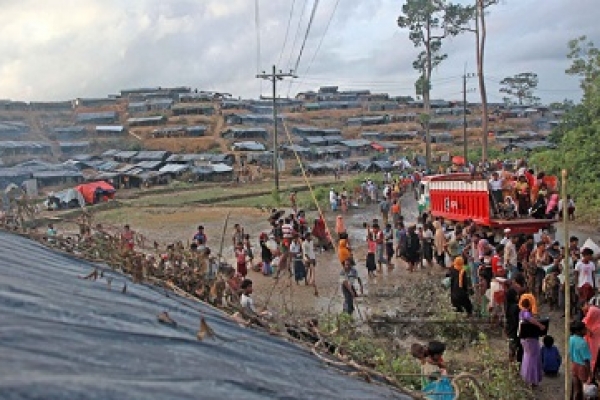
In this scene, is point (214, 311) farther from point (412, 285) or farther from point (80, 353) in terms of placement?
point (412, 285)

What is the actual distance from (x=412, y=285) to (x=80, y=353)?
1119cm

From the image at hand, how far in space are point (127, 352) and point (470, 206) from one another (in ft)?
46.8

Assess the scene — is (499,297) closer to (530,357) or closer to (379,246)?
(530,357)

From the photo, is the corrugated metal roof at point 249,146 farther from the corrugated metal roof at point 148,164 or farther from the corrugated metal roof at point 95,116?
the corrugated metal roof at point 95,116

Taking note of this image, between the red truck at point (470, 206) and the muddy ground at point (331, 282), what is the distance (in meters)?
1.90

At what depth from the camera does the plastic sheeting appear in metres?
2.35

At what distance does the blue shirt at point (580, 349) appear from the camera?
6.39m

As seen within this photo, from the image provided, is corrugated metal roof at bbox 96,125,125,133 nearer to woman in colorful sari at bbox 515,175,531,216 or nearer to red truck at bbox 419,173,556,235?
red truck at bbox 419,173,556,235

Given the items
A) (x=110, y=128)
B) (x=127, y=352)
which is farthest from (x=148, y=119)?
(x=127, y=352)

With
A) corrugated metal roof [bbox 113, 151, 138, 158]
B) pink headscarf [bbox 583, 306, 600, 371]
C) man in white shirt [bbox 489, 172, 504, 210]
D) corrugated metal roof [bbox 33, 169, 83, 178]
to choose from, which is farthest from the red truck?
corrugated metal roof [bbox 113, 151, 138, 158]

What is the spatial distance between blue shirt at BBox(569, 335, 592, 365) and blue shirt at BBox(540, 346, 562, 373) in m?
1.18

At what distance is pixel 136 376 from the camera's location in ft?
8.50

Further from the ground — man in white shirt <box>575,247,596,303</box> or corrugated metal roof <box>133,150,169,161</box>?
corrugated metal roof <box>133,150,169,161</box>

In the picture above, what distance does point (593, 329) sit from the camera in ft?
22.3
